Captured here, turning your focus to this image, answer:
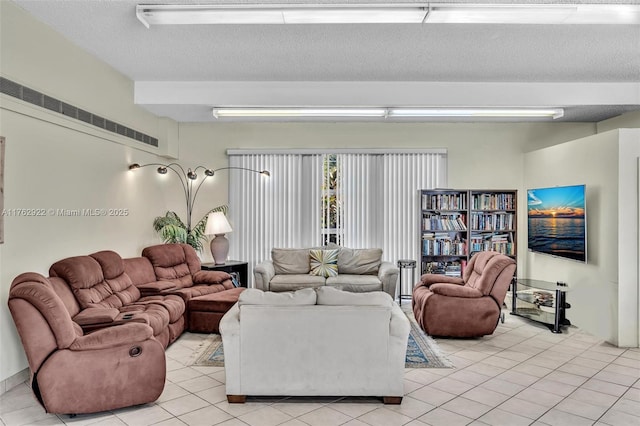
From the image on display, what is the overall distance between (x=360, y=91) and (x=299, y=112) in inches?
35.3

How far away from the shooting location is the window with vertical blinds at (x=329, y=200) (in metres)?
7.07

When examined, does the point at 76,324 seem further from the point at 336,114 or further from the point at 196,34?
the point at 336,114

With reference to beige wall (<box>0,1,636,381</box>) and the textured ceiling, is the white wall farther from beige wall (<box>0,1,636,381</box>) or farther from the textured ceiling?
beige wall (<box>0,1,636,381</box>)

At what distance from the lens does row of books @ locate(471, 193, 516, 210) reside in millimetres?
6738

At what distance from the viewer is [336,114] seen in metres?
6.04

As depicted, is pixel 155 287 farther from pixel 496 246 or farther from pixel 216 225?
pixel 496 246

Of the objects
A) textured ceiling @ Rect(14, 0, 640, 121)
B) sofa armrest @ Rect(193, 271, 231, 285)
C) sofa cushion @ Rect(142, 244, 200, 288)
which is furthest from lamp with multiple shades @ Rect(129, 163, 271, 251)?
textured ceiling @ Rect(14, 0, 640, 121)

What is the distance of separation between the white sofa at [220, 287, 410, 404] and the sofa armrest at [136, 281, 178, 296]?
213 centimetres

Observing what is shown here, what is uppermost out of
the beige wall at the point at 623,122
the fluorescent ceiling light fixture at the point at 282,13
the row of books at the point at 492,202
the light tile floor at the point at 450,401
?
the fluorescent ceiling light fixture at the point at 282,13

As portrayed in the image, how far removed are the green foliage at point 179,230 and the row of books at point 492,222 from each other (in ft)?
12.9

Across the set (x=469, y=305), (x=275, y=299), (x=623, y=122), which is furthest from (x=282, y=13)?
(x=623, y=122)

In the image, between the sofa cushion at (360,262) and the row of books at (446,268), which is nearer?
the sofa cushion at (360,262)

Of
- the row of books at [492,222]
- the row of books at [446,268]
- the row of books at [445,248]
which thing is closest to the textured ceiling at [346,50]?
the row of books at [492,222]

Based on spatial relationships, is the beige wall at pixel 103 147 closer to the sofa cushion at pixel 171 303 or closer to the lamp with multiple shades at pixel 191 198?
the lamp with multiple shades at pixel 191 198
